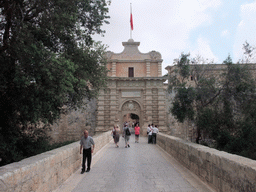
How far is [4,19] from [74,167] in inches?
256

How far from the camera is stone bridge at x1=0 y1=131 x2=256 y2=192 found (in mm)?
3650

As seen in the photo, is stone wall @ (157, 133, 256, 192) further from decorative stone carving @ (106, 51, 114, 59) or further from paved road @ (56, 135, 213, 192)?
decorative stone carving @ (106, 51, 114, 59)

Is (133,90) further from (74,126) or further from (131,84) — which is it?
(74,126)

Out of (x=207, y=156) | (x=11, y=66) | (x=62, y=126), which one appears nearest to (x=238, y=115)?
(x=207, y=156)

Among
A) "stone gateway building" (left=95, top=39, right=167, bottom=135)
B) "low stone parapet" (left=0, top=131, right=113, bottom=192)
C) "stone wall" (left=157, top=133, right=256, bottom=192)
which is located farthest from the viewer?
"stone gateway building" (left=95, top=39, right=167, bottom=135)

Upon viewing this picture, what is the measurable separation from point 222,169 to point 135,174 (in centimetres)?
296

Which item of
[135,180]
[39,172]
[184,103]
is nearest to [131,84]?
[184,103]

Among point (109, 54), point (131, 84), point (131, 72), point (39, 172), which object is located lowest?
point (39, 172)

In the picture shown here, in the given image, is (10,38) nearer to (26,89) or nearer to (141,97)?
(26,89)

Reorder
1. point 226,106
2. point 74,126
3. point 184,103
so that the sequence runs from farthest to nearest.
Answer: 1. point 74,126
2. point 226,106
3. point 184,103

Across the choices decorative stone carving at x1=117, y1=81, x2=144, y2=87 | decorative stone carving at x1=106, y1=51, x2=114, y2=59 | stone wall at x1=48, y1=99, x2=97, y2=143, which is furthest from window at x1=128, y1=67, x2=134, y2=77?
stone wall at x1=48, y1=99, x2=97, y2=143

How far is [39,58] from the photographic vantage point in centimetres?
739

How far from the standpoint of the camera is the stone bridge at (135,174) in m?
3.65

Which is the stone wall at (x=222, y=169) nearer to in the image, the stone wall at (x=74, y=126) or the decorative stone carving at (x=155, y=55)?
the decorative stone carving at (x=155, y=55)
